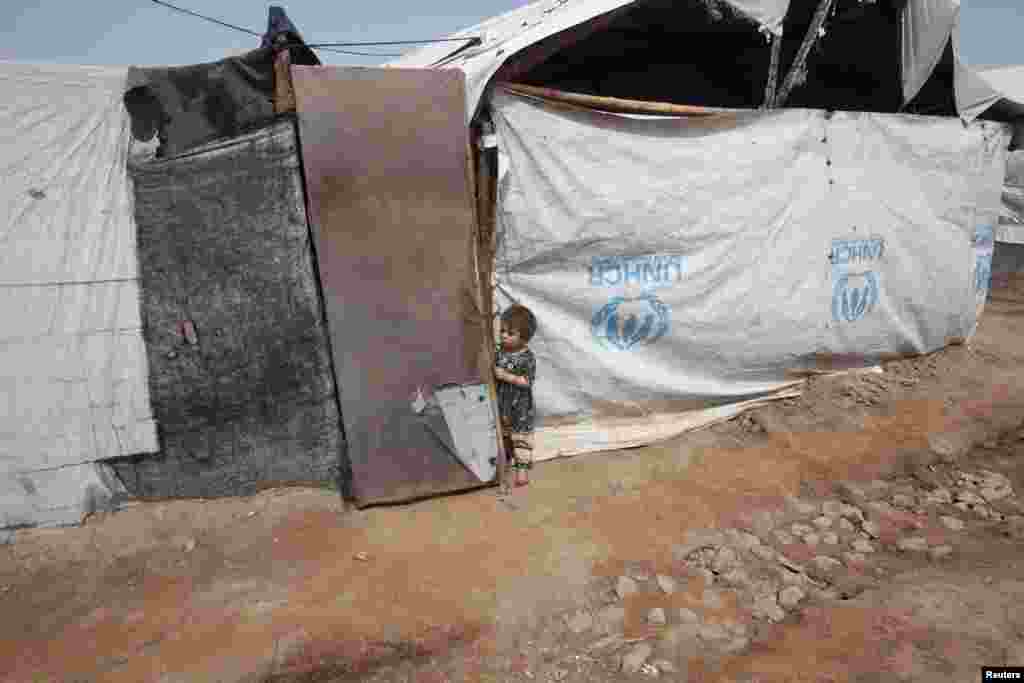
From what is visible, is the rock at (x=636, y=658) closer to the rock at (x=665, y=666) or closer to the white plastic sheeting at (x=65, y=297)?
the rock at (x=665, y=666)

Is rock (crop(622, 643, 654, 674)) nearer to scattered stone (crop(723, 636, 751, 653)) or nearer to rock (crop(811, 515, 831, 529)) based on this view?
scattered stone (crop(723, 636, 751, 653))

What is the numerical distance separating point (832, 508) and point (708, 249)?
1.90 meters

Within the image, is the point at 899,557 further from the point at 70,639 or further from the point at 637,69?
the point at 637,69

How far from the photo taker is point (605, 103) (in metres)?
3.53

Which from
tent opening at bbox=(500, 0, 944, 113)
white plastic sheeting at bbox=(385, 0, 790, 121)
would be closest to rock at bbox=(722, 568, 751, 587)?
white plastic sheeting at bbox=(385, 0, 790, 121)

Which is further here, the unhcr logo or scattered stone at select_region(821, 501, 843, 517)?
the unhcr logo

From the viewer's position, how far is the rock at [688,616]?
2484 millimetres

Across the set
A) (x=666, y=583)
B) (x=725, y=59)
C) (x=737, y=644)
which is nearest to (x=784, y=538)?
(x=666, y=583)

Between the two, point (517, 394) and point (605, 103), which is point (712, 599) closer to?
point (517, 394)

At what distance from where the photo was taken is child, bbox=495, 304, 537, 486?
355 centimetres

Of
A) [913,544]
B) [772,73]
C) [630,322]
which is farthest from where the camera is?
[772,73]

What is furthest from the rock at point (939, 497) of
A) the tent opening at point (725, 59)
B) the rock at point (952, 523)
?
the tent opening at point (725, 59)

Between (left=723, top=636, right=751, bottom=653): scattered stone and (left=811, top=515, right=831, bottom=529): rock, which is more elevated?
(left=811, top=515, right=831, bottom=529): rock

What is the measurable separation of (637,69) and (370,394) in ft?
13.9
